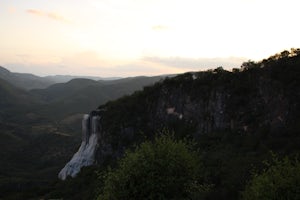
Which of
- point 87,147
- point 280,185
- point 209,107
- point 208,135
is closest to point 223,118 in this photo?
point 208,135

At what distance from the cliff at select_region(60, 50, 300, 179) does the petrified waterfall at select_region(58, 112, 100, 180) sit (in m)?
0.39

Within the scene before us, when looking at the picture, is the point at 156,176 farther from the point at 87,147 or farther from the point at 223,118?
the point at 87,147

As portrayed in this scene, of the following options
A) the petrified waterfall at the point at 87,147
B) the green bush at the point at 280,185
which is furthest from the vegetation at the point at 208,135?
the petrified waterfall at the point at 87,147

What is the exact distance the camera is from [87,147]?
392ft

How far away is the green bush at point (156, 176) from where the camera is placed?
3753cm

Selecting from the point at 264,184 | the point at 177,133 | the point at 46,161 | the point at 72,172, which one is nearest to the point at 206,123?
the point at 177,133

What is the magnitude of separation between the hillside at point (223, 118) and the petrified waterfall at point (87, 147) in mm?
2756

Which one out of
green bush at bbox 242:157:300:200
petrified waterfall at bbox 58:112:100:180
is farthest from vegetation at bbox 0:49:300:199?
petrified waterfall at bbox 58:112:100:180

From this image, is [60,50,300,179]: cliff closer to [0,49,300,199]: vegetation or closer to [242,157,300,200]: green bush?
[0,49,300,199]: vegetation

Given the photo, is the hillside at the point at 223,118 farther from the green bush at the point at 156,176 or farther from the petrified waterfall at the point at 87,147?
the green bush at the point at 156,176

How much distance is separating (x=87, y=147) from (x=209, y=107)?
45.0 m

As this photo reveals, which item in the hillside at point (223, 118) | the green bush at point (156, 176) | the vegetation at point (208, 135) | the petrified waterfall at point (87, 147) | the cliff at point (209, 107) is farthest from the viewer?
the petrified waterfall at point (87, 147)

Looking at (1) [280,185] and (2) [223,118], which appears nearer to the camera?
(1) [280,185]

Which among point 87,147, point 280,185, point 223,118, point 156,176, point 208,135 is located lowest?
point 87,147
